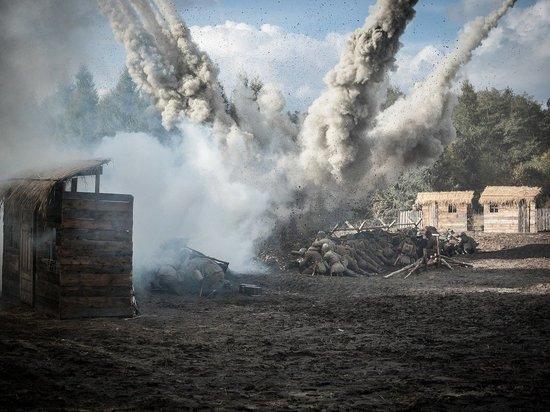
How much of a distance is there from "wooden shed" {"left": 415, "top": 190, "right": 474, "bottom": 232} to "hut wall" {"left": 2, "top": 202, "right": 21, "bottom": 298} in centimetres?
3730

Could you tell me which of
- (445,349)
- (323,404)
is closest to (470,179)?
(445,349)

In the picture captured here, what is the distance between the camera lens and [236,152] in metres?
29.0

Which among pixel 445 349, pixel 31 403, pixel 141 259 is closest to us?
pixel 31 403

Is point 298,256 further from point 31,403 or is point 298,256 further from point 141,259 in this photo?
point 31,403

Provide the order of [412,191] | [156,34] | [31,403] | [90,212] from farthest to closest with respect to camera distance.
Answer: [412,191]
[156,34]
[90,212]
[31,403]

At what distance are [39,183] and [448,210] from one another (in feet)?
129

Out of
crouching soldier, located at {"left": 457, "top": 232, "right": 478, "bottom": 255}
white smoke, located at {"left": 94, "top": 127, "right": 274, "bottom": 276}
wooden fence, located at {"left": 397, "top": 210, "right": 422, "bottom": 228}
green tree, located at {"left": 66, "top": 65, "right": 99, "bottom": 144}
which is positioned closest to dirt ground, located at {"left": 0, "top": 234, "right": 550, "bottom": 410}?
white smoke, located at {"left": 94, "top": 127, "right": 274, "bottom": 276}

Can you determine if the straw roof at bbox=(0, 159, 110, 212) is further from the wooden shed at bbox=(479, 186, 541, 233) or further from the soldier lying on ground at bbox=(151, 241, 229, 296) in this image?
the wooden shed at bbox=(479, 186, 541, 233)

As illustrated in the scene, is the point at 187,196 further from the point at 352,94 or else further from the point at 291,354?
the point at 291,354

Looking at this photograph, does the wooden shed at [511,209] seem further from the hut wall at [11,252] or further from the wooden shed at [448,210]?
the hut wall at [11,252]

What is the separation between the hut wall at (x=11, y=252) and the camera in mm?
15127

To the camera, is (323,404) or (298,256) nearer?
(323,404)

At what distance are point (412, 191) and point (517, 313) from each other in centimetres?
4295

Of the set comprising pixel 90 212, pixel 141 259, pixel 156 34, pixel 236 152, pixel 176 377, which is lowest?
pixel 176 377
